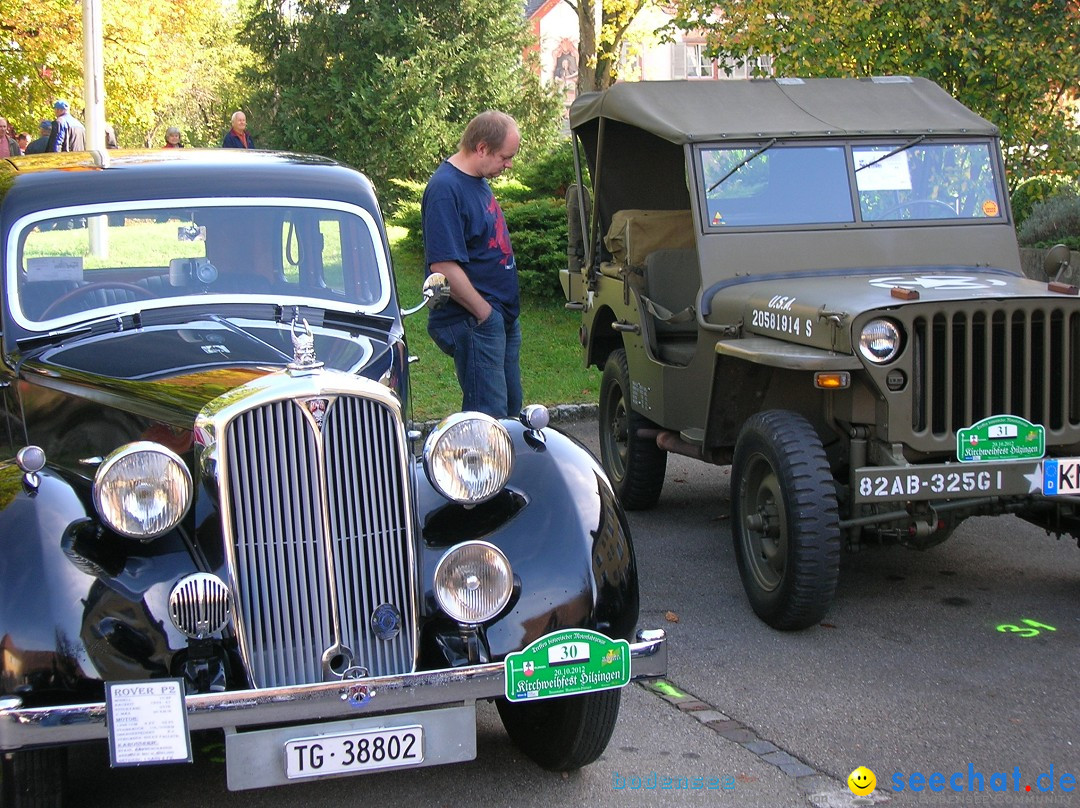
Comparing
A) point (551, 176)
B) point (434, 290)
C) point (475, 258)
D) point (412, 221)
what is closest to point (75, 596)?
point (434, 290)

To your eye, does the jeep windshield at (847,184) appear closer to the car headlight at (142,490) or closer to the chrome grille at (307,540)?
the chrome grille at (307,540)

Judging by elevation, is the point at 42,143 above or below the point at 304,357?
above

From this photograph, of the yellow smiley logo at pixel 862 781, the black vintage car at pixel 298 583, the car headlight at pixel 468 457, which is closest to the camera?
the black vintage car at pixel 298 583

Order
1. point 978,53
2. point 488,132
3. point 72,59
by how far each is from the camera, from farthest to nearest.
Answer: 1. point 72,59
2. point 978,53
3. point 488,132

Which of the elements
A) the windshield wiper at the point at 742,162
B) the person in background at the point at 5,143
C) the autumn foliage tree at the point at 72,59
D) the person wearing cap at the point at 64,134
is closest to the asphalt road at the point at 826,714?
the windshield wiper at the point at 742,162

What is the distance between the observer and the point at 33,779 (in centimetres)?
318

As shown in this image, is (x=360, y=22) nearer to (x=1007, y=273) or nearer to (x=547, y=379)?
(x=547, y=379)

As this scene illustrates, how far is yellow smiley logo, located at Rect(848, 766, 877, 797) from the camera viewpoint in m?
3.61

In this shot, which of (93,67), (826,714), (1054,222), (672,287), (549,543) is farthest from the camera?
(93,67)

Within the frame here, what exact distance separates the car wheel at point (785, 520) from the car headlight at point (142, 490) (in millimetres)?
2460

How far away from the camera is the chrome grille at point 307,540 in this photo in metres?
3.18

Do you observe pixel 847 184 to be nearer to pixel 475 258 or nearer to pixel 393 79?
pixel 475 258

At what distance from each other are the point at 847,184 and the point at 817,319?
147 centimetres

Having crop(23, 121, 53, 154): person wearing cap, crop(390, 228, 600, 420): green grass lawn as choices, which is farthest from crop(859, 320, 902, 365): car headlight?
crop(23, 121, 53, 154): person wearing cap
